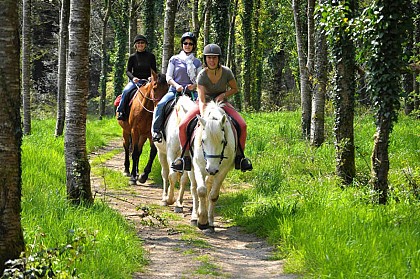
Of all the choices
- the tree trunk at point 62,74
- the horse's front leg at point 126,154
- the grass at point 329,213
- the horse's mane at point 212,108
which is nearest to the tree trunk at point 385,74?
the grass at point 329,213


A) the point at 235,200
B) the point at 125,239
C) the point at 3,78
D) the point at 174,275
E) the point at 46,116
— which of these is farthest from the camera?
the point at 46,116

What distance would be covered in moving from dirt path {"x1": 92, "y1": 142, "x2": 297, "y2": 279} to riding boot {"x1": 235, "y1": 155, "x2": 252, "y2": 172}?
0.98m

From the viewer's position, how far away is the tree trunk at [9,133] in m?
4.38

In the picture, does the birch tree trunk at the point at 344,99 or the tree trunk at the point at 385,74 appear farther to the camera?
the birch tree trunk at the point at 344,99

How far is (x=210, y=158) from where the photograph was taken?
776 cm

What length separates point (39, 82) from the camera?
128ft

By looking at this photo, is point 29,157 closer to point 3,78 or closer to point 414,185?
point 3,78

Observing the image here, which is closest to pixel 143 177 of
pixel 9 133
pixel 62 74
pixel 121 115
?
pixel 121 115

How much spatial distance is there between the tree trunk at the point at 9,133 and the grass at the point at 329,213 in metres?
3.01

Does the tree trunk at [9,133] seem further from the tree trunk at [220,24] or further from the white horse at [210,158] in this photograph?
the tree trunk at [220,24]

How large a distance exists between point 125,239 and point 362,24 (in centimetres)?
478

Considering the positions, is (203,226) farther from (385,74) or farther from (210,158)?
(385,74)

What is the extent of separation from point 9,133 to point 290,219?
4.23 meters

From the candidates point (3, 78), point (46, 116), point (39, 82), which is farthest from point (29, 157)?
point (39, 82)
